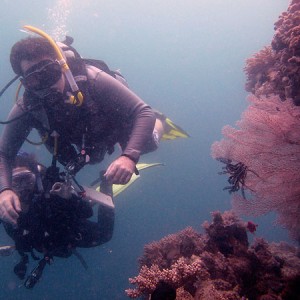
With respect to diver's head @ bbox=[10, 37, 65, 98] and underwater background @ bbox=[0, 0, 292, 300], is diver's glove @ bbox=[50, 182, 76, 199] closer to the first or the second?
diver's head @ bbox=[10, 37, 65, 98]

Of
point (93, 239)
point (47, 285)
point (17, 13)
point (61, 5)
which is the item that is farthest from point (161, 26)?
point (93, 239)

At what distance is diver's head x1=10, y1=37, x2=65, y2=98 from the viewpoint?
160 inches

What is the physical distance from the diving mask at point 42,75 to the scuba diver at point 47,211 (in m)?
1.35

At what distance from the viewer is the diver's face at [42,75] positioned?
404 cm

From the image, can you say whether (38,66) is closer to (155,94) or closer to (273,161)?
(273,161)

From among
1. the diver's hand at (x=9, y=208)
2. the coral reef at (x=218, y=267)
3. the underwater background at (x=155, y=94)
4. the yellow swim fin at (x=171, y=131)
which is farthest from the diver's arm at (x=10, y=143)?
the underwater background at (x=155, y=94)

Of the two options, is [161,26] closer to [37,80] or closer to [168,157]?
[168,157]

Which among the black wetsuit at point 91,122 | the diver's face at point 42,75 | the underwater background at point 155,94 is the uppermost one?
the diver's face at point 42,75

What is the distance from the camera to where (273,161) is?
423 cm

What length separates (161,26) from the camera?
168 feet

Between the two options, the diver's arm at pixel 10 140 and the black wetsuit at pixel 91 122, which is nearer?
the black wetsuit at pixel 91 122

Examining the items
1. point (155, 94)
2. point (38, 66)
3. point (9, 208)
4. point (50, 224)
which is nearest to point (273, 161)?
point (38, 66)

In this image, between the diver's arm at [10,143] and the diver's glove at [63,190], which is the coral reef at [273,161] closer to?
the diver's glove at [63,190]

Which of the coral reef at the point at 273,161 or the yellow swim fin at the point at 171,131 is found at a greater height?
the coral reef at the point at 273,161
